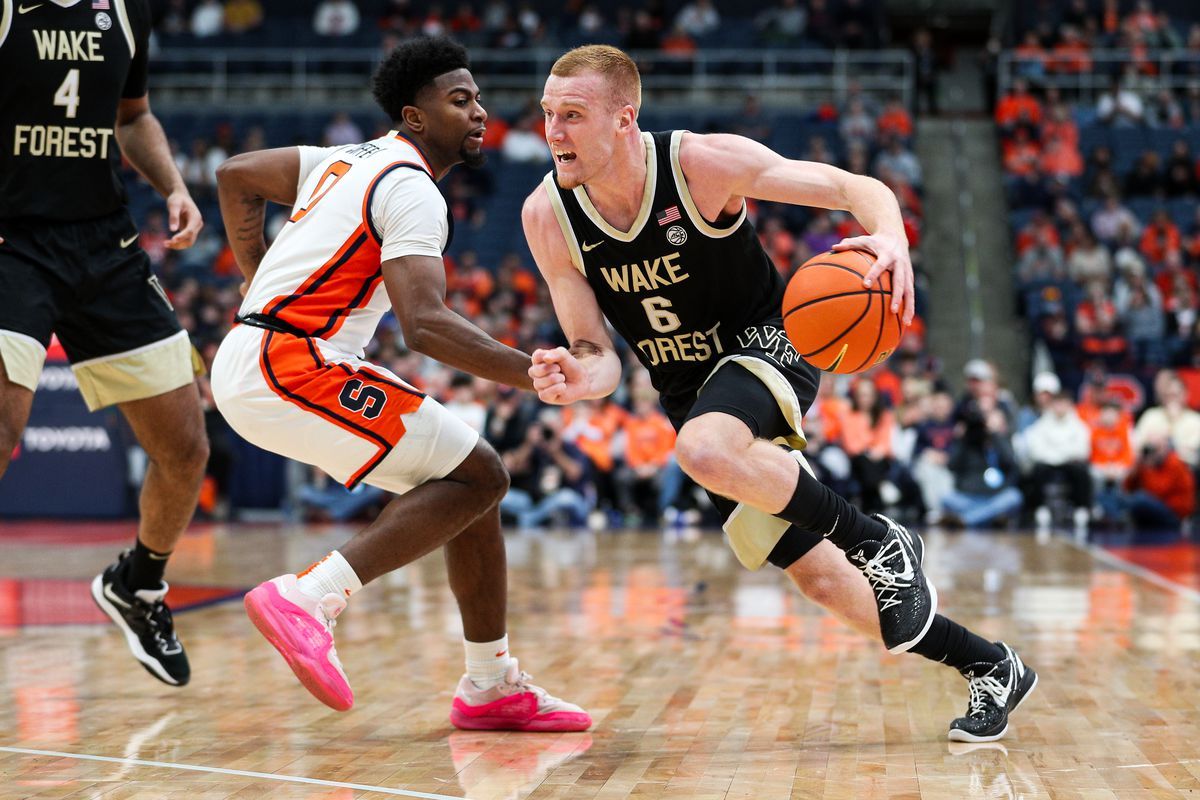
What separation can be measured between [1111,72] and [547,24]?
8499 mm

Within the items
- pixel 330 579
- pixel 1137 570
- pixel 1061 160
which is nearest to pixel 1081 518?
pixel 1137 570

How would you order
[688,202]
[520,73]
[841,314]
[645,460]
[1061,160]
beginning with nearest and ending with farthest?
[841,314] → [688,202] → [645,460] → [1061,160] → [520,73]

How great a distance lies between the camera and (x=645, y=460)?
12.5m

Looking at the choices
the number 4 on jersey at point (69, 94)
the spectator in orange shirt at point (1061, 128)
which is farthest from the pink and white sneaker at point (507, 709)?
the spectator in orange shirt at point (1061, 128)

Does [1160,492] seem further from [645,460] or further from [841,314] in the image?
[841,314]

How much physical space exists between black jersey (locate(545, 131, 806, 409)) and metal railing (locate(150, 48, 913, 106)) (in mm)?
15661

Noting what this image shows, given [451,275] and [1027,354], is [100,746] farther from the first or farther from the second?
[1027,354]

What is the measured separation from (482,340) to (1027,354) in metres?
13.0

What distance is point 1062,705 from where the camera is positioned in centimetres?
430

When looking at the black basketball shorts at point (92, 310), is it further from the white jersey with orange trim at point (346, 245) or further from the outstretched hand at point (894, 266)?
the outstretched hand at point (894, 266)

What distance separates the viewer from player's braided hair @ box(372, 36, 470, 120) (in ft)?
12.9

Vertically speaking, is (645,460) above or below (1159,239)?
below

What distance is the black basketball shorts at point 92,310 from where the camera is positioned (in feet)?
12.9

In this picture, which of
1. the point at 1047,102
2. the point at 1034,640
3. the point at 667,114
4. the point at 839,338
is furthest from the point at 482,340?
the point at 1047,102
